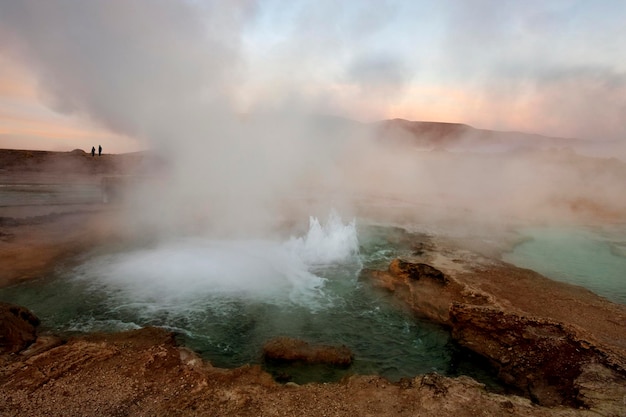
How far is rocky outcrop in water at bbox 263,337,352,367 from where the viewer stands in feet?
14.9

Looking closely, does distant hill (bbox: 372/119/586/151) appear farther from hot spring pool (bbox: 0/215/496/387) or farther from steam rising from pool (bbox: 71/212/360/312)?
hot spring pool (bbox: 0/215/496/387)

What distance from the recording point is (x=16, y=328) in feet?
14.6

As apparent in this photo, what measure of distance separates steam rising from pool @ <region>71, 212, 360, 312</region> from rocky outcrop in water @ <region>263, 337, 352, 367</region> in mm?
1501

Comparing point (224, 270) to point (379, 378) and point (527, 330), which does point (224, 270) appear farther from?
point (527, 330)

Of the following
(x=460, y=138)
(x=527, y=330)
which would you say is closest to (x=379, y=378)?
(x=527, y=330)

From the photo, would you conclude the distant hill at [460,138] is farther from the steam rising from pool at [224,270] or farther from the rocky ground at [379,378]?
the rocky ground at [379,378]

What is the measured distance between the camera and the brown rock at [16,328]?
4203 mm

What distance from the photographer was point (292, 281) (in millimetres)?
7188

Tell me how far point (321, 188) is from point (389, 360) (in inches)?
617

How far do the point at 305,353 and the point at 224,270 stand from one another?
318 centimetres

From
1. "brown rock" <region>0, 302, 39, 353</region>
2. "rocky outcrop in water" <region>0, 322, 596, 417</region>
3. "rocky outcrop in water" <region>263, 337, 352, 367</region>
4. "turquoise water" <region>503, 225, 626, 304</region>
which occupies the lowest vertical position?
"rocky outcrop in water" <region>263, 337, 352, 367</region>

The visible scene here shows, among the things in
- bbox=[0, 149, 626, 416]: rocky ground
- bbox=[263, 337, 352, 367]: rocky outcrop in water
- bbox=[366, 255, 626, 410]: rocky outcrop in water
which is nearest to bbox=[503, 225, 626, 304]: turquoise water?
bbox=[366, 255, 626, 410]: rocky outcrop in water

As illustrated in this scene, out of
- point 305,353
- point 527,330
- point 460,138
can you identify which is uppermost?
point 460,138

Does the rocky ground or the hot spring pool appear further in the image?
the hot spring pool
